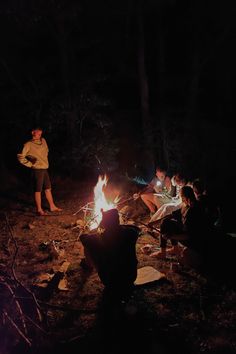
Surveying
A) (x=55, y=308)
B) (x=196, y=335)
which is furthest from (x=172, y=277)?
(x=55, y=308)

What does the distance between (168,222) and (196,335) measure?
186cm

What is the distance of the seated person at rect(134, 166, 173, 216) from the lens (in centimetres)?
750

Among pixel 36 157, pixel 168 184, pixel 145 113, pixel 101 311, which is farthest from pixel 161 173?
pixel 145 113

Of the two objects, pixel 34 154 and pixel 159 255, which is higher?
pixel 34 154

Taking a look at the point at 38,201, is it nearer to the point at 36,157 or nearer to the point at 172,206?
the point at 36,157

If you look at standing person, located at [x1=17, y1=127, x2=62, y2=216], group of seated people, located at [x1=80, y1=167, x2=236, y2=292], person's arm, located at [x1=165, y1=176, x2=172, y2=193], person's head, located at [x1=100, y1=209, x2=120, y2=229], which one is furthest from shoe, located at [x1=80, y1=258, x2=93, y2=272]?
standing person, located at [x1=17, y1=127, x2=62, y2=216]

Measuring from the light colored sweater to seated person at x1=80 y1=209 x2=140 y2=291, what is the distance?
153 inches

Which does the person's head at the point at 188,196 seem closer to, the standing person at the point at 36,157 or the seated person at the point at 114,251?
the seated person at the point at 114,251

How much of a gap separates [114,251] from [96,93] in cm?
851

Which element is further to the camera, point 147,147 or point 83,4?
point 147,147

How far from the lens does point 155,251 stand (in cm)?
649

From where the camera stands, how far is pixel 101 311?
4820 millimetres

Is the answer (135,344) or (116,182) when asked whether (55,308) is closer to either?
(135,344)

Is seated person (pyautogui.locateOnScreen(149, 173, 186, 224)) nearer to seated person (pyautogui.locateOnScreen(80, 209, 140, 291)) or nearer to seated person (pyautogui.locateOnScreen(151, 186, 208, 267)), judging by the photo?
seated person (pyautogui.locateOnScreen(151, 186, 208, 267))
